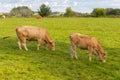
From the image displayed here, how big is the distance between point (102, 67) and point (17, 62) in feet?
13.8

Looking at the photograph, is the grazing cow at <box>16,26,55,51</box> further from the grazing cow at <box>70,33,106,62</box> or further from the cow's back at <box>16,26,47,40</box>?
the grazing cow at <box>70,33,106,62</box>

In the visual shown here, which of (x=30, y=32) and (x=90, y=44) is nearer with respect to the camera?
(x=90, y=44)

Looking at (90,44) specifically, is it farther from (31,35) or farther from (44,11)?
(44,11)

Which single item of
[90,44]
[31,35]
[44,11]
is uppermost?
[31,35]

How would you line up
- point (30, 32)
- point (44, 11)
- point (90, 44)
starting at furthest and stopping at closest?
1. point (44, 11)
2. point (30, 32)
3. point (90, 44)

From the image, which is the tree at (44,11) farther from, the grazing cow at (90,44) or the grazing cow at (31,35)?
the grazing cow at (90,44)

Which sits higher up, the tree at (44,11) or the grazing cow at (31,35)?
the grazing cow at (31,35)

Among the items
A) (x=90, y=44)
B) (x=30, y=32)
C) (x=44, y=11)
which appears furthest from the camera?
(x=44, y=11)

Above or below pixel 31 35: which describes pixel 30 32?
above

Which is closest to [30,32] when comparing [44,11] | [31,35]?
[31,35]

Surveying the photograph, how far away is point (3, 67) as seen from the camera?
13156 mm

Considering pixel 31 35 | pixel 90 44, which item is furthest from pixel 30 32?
pixel 90 44

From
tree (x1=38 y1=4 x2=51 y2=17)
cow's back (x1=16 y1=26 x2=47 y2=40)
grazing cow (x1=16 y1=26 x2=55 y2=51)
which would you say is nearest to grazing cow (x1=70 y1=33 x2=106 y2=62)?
grazing cow (x1=16 y1=26 x2=55 y2=51)

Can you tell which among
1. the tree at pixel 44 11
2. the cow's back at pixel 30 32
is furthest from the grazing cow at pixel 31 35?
the tree at pixel 44 11
